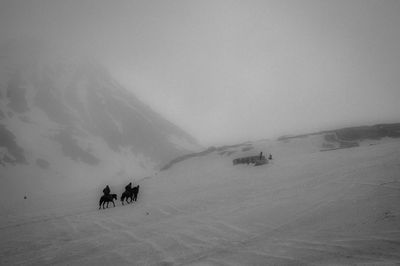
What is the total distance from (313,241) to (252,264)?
2.27 m

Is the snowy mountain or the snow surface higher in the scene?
the snowy mountain

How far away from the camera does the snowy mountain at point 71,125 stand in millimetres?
80812

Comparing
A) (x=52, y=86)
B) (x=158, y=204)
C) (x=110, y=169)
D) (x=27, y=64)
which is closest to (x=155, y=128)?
(x=110, y=169)

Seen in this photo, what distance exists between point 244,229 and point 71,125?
349 feet

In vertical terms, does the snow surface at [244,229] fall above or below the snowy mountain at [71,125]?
below

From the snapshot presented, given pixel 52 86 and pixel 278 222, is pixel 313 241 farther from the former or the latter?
pixel 52 86

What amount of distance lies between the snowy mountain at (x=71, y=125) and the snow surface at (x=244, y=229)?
229 ft

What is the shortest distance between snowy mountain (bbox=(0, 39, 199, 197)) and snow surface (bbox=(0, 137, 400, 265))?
69.8 meters

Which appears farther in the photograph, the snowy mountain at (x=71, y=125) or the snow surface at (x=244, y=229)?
the snowy mountain at (x=71, y=125)

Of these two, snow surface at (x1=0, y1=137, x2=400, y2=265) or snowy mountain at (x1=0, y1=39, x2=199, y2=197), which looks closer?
snow surface at (x1=0, y1=137, x2=400, y2=265)

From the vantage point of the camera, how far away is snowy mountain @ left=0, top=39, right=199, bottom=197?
8081cm

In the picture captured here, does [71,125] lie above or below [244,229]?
above

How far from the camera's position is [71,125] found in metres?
103

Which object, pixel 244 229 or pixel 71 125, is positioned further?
pixel 71 125
